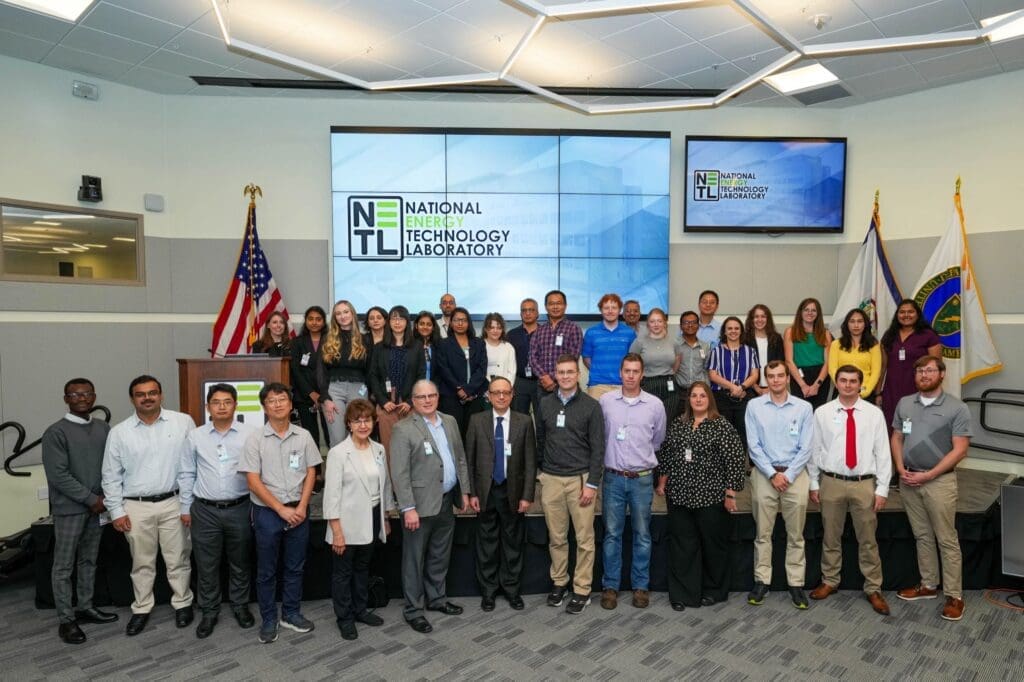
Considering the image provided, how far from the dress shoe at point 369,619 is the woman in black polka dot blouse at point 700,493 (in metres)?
1.96

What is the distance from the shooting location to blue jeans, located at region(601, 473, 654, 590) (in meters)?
3.98

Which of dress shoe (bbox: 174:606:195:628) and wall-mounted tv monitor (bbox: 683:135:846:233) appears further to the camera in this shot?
wall-mounted tv monitor (bbox: 683:135:846:233)

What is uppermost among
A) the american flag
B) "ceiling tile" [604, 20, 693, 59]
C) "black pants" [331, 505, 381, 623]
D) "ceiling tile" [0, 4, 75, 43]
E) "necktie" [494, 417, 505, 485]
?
"ceiling tile" [604, 20, 693, 59]

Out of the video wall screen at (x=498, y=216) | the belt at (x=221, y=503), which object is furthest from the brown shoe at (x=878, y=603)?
the belt at (x=221, y=503)

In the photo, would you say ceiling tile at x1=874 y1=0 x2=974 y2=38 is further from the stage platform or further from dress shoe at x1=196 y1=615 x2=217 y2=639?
dress shoe at x1=196 y1=615 x2=217 y2=639

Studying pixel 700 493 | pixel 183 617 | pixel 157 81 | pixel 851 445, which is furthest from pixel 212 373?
pixel 851 445

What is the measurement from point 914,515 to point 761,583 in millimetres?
1165

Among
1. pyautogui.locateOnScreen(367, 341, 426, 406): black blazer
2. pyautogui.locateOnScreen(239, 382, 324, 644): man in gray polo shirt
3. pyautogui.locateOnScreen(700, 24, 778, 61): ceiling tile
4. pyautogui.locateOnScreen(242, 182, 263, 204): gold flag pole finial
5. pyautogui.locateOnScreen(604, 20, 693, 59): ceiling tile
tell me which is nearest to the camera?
pyautogui.locateOnScreen(239, 382, 324, 644): man in gray polo shirt

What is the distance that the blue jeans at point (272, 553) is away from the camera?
3.57 m

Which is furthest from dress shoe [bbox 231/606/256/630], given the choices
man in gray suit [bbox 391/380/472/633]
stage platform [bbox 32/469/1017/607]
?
man in gray suit [bbox 391/380/472/633]

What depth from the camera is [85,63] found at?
5.88 m

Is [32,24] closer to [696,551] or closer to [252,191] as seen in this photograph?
[252,191]

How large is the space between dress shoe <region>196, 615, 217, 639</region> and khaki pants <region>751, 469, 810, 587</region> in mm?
3584

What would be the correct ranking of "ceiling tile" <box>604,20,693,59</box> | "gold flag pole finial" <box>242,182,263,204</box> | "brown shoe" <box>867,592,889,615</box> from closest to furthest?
"brown shoe" <box>867,592,889,615</box>
"ceiling tile" <box>604,20,693,59</box>
"gold flag pole finial" <box>242,182,263,204</box>
